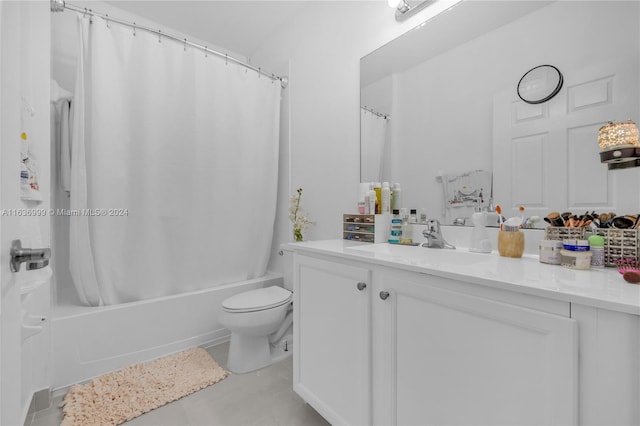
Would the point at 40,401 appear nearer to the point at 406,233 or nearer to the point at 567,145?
the point at 406,233

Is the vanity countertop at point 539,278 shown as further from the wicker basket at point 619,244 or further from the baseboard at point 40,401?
the baseboard at point 40,401

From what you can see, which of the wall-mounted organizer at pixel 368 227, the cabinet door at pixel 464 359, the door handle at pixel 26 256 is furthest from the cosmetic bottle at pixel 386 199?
the door handle at pixel 26 256

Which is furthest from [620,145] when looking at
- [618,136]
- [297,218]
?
[297,218]

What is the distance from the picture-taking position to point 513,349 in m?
0.66

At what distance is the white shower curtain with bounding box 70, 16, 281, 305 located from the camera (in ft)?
5.49

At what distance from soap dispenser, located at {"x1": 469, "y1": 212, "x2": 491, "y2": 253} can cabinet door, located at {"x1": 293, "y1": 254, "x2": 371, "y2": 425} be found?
489 mm

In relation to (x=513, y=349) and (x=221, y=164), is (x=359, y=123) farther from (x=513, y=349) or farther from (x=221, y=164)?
(x=513, y=349)

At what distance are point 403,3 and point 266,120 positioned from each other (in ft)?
4.24

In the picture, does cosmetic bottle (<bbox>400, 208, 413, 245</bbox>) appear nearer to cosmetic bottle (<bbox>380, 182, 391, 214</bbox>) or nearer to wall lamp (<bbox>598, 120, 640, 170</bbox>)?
cosmetic bottle (<bbox>380, 182, 391, 214</bbox>)

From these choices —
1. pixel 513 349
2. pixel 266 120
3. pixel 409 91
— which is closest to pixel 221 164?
pixel 266 120

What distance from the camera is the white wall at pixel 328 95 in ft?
5.55

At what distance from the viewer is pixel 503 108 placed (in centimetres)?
114

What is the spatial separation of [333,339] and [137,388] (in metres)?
1.17

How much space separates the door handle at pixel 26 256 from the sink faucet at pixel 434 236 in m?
1.26
